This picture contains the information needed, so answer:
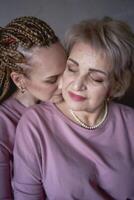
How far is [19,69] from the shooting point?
1.19m

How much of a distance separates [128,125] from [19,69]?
0.46 metres

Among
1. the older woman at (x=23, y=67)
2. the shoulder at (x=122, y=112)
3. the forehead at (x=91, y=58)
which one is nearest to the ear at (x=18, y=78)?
the older woman at (x=23, y=67)

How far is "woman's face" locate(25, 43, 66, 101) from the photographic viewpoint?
117cm

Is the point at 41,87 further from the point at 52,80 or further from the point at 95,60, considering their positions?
the point at 95,60

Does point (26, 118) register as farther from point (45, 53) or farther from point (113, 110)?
point (113, 110)

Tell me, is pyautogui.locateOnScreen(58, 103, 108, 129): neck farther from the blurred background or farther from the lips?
the blurred background

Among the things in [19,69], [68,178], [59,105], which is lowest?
[68,178]

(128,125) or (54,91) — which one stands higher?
(54,91)

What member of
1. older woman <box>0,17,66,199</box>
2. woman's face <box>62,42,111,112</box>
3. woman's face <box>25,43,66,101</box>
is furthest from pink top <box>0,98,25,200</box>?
woman's face <box>62,42,111,112</box>

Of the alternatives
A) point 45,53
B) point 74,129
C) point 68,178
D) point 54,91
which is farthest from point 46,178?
point 45,53

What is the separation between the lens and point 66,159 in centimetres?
111

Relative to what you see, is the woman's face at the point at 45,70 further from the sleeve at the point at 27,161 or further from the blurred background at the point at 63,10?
the blurred background at the point at 63,10

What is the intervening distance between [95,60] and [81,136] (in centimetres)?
27

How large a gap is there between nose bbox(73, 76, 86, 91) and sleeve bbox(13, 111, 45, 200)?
0.18 meters
